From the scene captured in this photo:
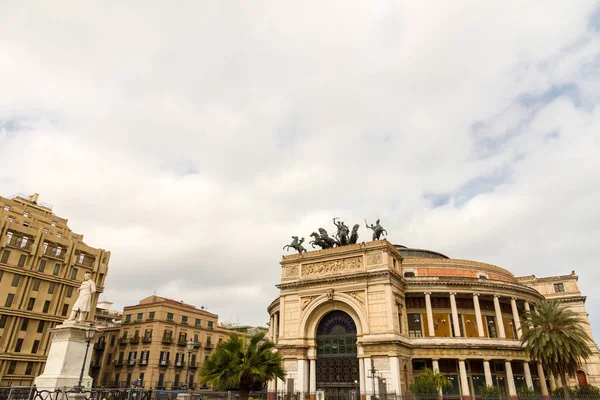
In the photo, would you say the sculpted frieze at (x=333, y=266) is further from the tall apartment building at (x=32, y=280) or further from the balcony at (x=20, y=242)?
the balcony at (x=20, y=242)

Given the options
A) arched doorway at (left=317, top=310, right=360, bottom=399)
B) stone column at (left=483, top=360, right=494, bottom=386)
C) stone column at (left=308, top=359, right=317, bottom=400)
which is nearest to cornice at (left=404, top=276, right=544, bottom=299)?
stone column at (left=483, top=360, right=494, bottom=386)

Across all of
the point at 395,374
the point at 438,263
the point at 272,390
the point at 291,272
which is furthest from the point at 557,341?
the point at 272,390

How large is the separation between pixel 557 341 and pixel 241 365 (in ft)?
86.2

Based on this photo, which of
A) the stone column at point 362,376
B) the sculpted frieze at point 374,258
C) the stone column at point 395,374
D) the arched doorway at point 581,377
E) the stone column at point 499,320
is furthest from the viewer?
the arched doorway at point 581,377

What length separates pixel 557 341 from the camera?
32875 mm

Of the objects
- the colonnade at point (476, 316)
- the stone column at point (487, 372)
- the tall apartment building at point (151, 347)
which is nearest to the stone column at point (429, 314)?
the colonnade at point (476, 316)

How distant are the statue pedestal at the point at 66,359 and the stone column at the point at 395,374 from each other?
23315 mm

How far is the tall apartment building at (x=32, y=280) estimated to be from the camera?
46.3 metres

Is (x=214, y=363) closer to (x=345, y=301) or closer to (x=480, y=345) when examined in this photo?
(x=345, y=301)

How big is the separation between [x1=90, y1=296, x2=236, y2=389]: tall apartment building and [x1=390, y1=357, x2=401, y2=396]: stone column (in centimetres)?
3643

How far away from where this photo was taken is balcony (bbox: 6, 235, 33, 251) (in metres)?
48.3

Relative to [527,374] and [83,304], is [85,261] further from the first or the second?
[527,374]

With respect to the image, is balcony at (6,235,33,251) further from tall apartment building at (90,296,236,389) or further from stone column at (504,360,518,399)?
stone column at (504,360,518,399)

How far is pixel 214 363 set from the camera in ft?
81.1
